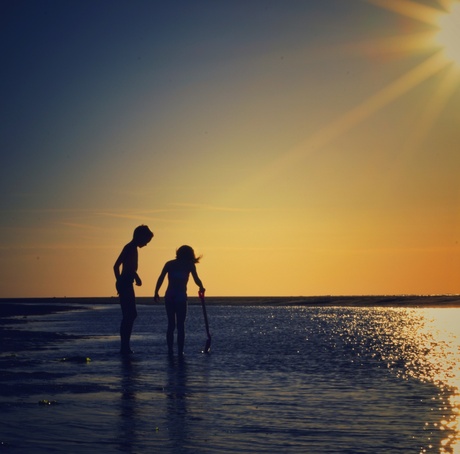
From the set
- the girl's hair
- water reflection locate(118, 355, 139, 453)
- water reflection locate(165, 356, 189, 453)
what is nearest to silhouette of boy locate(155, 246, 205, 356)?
the girl's hair

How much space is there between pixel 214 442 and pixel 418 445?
186cm

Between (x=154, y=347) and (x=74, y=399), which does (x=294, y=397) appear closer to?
(x=74, y=399)

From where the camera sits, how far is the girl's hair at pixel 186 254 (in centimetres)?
1691

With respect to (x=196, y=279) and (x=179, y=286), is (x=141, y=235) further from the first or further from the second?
(x=196, y=279)

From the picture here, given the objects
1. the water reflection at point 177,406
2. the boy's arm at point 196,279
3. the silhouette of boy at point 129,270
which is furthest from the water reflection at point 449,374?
the silhouette of boy at point 129,270

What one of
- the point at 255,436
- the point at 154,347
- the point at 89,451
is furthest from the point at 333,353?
the point at 89,451

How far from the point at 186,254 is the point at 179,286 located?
777mm

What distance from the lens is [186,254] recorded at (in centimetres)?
1697

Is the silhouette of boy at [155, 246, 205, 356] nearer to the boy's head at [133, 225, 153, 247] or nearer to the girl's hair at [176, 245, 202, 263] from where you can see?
the girl's hair at [176, 245, 202, 263]

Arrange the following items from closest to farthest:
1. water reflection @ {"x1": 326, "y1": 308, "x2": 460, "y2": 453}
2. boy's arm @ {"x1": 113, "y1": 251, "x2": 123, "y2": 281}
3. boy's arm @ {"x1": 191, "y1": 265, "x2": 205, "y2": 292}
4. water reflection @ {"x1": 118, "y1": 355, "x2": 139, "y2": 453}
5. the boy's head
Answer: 1. water reflection @ {"x1": 118, "y1": 355, "x2": 139, "y2": 453}
2. water reflection @ {"x1": 326, "y1": 308, "x2": 460, "y2": 453}
3. boy's arm @ {"x1": 113, "y1": 251, "x2": 123, "y2": 281}
4. the boy's head
5. boy's arm @ {"x1": 191, "y1": 265, "x2": 205, "y2": 292}

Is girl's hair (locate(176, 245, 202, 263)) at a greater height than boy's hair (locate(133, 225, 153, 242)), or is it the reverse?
boy's hair (locate(133, 225, 153, 242))

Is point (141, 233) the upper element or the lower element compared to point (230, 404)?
upper

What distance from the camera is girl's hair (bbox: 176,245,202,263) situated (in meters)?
16.9

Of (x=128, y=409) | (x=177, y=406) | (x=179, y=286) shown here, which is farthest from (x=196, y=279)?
(x=128, y=409)
